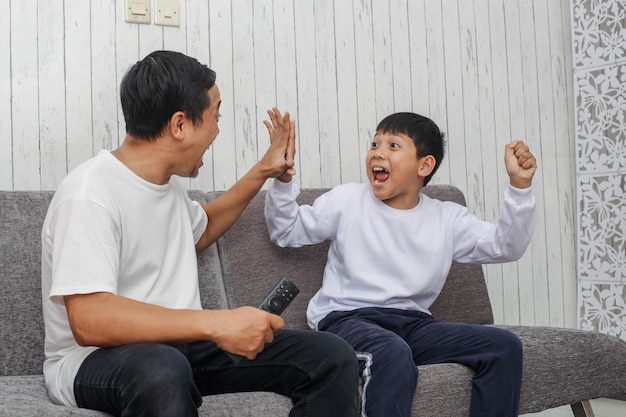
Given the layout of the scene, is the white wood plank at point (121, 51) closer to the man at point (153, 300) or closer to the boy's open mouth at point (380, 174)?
the man at point (153, 300)

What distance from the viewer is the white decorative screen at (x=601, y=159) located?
2988mm

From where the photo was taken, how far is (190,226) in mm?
1723

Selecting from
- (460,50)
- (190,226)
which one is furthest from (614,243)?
(190,226)

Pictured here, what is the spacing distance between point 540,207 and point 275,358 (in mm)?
1895

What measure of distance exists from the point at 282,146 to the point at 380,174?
29 centimetres

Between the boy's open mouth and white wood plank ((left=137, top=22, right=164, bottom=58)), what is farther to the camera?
white wood plank ((left=137, top=22, right=164, bottom=58))

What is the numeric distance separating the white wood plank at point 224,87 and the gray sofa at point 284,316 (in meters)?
0.30

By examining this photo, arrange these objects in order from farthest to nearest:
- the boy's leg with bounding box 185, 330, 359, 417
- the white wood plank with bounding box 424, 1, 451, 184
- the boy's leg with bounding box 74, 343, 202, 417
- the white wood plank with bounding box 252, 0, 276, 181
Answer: the white wood plank with bounding box 424, 1, 451, 184 → the white wood plank with bounding box 252, 0, 276, 181 → the boy's leg with bounding box 185, 330, 359, 417 → the boy's leg with bounding box 74, 343, 202, 417

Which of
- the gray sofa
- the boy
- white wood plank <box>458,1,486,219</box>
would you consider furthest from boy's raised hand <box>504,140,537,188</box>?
white wood plank <box>458,1,486,219</box>

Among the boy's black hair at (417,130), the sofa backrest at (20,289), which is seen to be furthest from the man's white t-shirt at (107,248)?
the boy's black hair at (417,130)

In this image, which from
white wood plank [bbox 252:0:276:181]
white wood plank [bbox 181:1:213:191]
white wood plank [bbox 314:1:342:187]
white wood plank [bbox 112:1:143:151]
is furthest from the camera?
white wood plank [bbox 314:1:342:187]

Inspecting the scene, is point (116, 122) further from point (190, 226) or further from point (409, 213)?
point (409, 213)

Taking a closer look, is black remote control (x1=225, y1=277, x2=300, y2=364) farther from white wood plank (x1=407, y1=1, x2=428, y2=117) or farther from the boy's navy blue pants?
white wood plank (x1=407, y1=1, x2=428, y2=117)

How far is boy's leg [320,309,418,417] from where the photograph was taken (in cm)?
159
